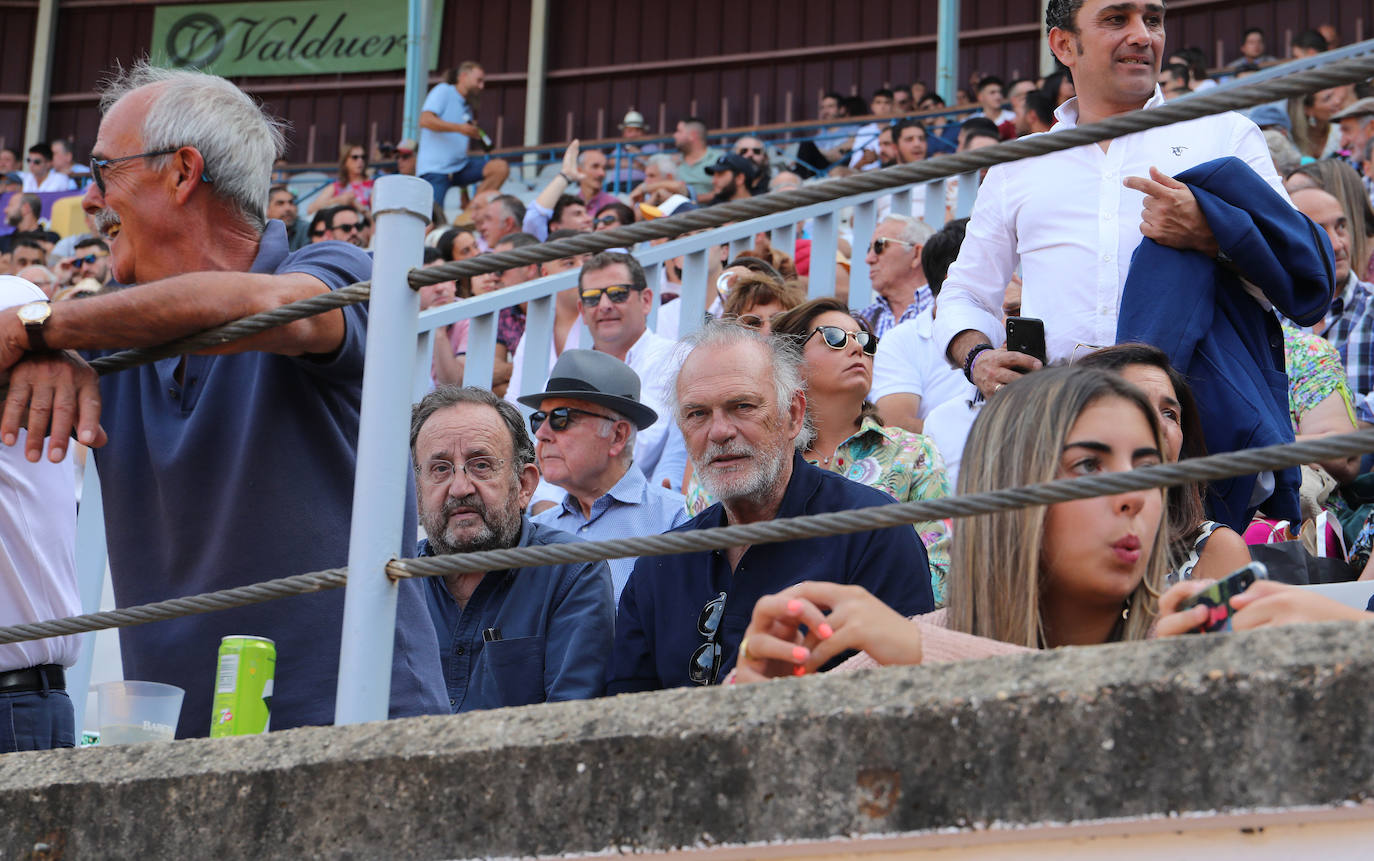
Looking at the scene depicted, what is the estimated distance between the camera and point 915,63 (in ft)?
53.2

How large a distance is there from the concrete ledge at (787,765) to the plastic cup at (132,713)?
358mm

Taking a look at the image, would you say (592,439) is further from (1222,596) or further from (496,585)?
(1222,596)

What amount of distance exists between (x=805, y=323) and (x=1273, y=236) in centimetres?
165

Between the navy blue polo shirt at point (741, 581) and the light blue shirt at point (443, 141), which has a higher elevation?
the light blue shirt at point (443, 141)

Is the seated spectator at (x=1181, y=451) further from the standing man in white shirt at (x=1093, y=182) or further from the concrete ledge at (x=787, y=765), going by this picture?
the concrete ledge at (x=787, y=765)

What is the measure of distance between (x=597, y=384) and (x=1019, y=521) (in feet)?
8.42

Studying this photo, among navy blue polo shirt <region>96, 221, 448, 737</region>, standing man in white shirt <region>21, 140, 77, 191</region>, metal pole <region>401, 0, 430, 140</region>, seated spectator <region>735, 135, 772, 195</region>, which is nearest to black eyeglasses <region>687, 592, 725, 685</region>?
navy blue polo shirt <region>96, 221, 448, 737</region>

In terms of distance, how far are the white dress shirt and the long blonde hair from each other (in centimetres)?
115

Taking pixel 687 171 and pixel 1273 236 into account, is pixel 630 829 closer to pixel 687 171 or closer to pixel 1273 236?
pixel 1273 236

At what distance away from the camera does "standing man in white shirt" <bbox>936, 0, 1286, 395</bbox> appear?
3.47 meters

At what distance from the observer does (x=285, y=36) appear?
18.9 meters

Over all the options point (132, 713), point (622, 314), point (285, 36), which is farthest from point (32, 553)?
point (285, 36)

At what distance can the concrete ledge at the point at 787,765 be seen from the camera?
127cm

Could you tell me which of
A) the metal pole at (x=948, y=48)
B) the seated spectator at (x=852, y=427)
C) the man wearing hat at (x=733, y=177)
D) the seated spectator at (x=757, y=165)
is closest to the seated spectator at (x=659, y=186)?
the seated spectator at (x=757, y=165)
